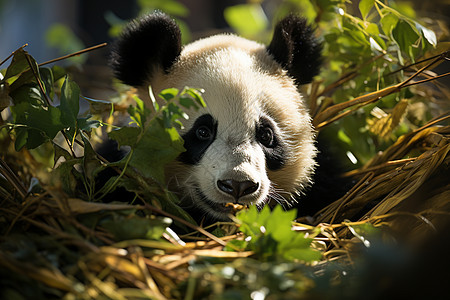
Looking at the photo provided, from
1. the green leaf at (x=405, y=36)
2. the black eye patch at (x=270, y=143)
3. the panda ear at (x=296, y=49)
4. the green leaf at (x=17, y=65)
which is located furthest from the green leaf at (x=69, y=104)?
the green leaf at (x=405, y=36)

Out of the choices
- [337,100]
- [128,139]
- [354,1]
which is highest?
[128,139]

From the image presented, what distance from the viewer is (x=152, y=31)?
1.20 metres

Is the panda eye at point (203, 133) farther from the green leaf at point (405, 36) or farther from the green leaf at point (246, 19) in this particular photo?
the green leaf at point (246, 19)

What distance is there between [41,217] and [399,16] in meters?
1.03

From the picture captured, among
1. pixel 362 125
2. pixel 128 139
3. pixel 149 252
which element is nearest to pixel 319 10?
pixel 362 125

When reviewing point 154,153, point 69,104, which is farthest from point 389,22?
point 69,104

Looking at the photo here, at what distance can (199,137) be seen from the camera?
113 cm

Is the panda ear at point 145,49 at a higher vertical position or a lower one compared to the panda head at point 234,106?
higher

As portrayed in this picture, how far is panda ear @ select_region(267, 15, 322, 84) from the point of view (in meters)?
1.29

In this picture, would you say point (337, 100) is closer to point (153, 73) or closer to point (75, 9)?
point (153, 73)

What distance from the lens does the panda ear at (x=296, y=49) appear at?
50.8 inches

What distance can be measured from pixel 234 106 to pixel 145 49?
0.33m

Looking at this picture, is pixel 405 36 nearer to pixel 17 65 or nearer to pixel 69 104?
Result: pixel 69 104

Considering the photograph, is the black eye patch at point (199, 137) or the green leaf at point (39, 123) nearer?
the green leaf at point (39, 123)
